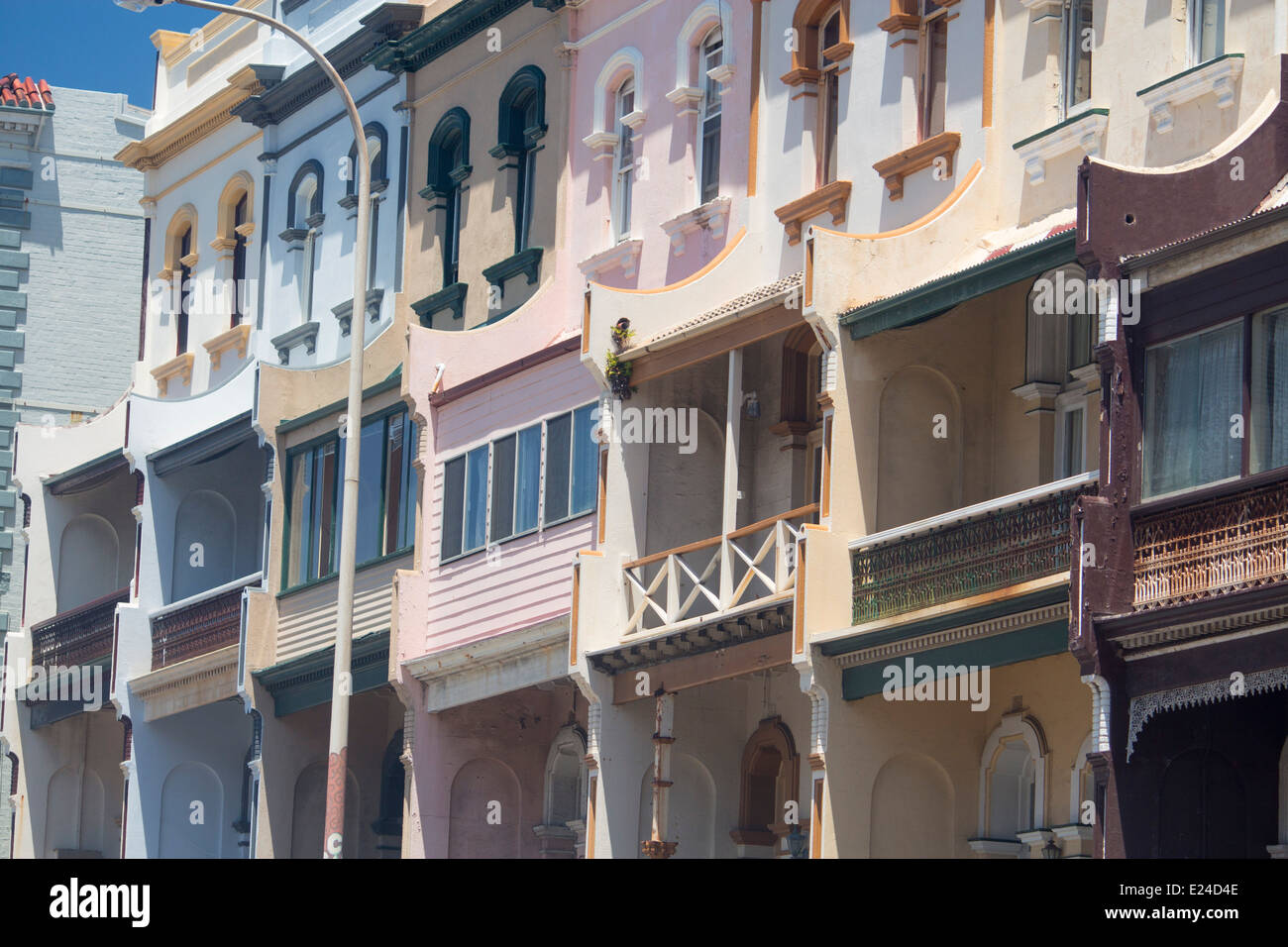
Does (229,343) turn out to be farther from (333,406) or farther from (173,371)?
(333,406)

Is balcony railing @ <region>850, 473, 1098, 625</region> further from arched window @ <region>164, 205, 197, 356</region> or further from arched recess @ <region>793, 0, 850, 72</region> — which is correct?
arched window @ <region>164, 205, 197, 356</region>

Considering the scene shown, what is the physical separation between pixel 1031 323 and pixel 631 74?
7.59 metres

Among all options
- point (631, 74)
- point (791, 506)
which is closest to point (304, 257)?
point (631, 74)

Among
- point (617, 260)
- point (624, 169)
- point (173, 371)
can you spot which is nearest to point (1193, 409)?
point (617, 260)

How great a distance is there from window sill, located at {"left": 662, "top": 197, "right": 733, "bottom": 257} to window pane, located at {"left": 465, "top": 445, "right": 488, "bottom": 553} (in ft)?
9.99

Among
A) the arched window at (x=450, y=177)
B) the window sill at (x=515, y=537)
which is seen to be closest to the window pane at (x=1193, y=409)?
the window sill at (x=515, y=537)

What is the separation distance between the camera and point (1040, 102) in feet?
77.5

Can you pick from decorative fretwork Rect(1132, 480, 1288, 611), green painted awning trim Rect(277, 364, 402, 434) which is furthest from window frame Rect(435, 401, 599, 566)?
decorative fretwork Rect(1132, 480, 1288, 611)

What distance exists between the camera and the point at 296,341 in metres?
36.3

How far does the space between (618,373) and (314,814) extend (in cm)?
951

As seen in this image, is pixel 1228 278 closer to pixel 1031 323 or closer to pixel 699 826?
pixel 1031 323

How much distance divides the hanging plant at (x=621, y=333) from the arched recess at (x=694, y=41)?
3574mm

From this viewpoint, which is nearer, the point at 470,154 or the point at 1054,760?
the point at 1054,760

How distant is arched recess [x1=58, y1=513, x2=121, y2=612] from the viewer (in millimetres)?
39312
